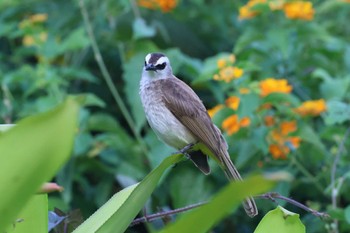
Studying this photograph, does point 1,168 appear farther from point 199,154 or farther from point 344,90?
point 344,90

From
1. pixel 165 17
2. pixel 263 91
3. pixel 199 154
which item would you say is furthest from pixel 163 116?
pixel 165 17

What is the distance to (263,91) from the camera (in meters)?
3.38

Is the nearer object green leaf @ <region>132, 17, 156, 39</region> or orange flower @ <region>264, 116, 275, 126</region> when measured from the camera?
orange flower @ <region>264, 116, 275, 126</region>

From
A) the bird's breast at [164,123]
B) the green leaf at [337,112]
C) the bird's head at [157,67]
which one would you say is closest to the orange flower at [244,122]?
the green leaf at [337,112]

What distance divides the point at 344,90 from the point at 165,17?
153 cm

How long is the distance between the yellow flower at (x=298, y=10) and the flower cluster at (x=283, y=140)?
0.67m

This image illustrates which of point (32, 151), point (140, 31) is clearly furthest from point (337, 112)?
point (32, 151)

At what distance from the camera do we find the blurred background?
3449mm

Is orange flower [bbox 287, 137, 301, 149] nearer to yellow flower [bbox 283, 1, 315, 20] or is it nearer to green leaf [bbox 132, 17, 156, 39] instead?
yellow flower [bbox 283, 1, 315, 20]

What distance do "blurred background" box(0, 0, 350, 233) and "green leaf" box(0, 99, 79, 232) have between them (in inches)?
72.7

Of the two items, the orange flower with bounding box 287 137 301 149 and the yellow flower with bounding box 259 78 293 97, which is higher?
the yellow flower with bounding box 259 78 293 97

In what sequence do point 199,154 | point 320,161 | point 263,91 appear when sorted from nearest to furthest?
point 199,154 < point 263,91 < point 320,161

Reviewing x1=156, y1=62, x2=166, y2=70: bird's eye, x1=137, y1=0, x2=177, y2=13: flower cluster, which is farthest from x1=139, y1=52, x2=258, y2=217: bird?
x1=137, y1=0, x2=177, y2=13: flower cluster

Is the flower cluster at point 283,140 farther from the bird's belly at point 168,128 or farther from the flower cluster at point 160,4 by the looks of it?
the flower cluster at point 160,4
